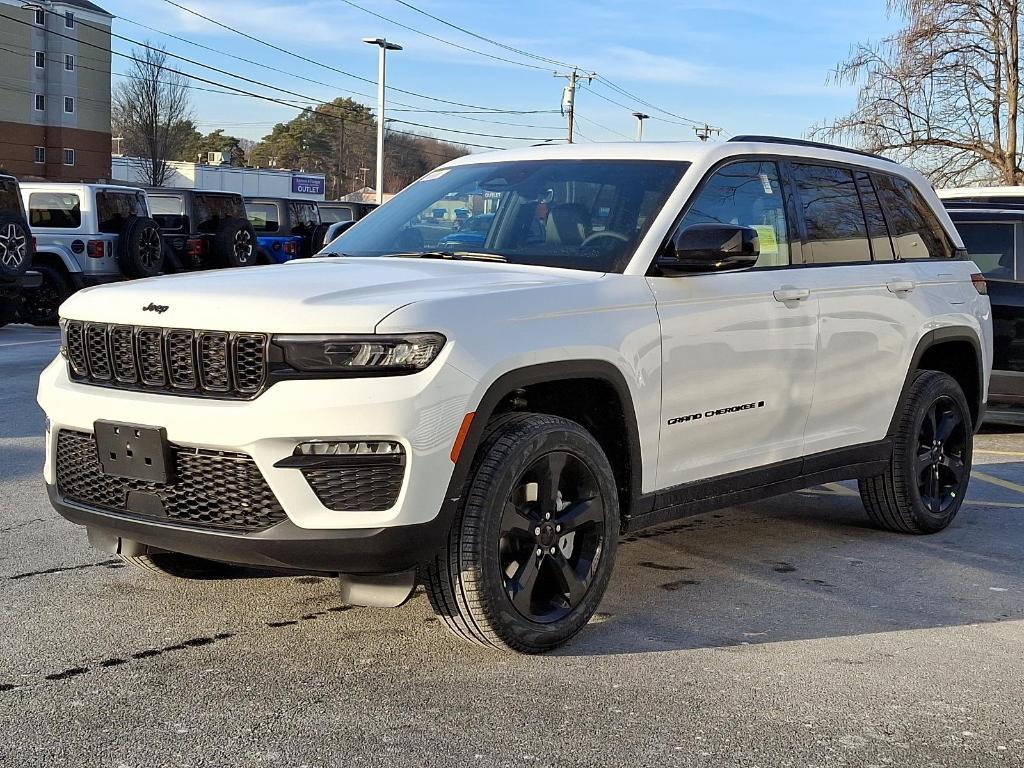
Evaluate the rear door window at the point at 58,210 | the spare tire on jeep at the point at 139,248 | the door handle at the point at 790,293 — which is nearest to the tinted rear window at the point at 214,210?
the spare tire on jeep at the point at 139,248

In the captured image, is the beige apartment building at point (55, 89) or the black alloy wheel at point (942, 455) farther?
the beige apartment building at point (55, 89)

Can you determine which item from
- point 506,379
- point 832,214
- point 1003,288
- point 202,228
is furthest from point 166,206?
point 506,379

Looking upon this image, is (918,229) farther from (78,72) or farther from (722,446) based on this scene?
(78,72)

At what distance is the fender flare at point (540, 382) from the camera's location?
414 centimetres

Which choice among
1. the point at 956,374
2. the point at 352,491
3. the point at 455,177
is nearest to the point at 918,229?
the point at 956,374

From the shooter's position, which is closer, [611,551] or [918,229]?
[611,551]

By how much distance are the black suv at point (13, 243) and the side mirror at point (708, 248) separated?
1261 cm

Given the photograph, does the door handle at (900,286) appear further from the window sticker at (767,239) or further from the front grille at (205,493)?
the front grille at (205,493)

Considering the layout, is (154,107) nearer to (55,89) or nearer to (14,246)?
(55,89)

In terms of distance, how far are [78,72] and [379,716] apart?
80.2 meters

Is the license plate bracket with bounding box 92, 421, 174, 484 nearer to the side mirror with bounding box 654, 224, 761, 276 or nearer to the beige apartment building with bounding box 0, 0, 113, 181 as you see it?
the side mirror with bounding box 654, 224, 761, 276

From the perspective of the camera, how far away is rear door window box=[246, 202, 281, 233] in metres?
26.9

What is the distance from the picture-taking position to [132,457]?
4.25 m

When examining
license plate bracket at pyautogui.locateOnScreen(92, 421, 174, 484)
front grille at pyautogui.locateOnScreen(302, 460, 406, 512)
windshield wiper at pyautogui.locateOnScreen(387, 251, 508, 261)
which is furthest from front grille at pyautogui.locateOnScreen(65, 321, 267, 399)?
windshield wiper at pyautogui.locateOnScreen(387, 251, 508, 261)
